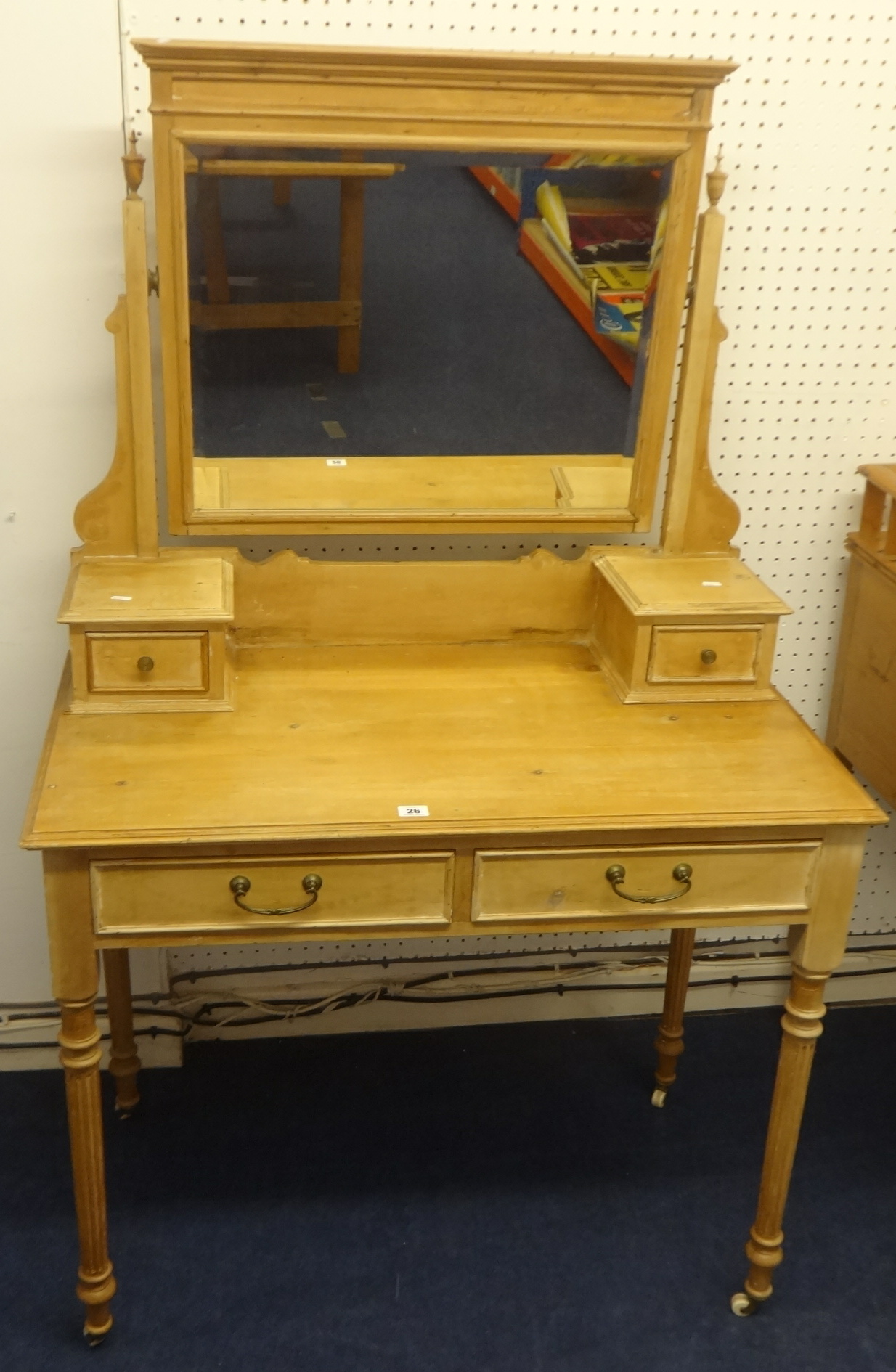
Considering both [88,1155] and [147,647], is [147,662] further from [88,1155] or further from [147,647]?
[88,1155]

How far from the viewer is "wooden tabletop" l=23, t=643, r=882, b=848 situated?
2.02 m

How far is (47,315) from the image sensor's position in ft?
7.82

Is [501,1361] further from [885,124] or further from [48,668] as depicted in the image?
[885,124]

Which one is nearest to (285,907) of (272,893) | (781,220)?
(272,893)

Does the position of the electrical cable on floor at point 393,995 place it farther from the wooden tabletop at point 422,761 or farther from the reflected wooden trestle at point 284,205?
the reflected wooden trestle at point 284,205

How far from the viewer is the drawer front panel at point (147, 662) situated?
2.25 metres

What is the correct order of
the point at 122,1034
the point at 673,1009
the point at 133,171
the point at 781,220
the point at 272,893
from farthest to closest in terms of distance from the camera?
the point at 673,1009, the point at 122,1034, the point at 781,220, the point at 133,171, the point at 272,893

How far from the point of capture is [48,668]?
266 centimetres

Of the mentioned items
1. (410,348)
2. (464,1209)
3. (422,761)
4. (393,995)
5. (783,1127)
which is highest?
(410,348)

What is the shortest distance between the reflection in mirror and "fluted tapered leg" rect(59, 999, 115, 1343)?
Answer: 3.00ft

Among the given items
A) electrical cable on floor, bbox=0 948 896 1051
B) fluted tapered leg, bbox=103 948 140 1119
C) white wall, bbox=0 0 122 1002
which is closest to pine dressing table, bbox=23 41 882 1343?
white wall, bbox=0 0 122 1002

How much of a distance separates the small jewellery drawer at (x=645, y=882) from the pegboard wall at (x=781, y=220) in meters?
0.78

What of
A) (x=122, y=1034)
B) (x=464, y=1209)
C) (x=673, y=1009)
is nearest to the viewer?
(x=464, y=1209)

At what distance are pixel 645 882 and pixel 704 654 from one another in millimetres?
458
